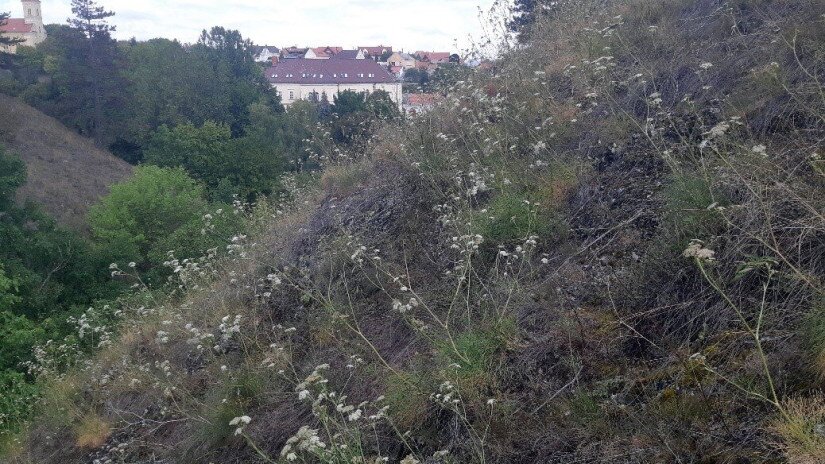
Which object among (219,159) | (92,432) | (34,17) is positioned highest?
(34,17)

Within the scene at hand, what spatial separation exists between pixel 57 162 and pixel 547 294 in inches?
1638

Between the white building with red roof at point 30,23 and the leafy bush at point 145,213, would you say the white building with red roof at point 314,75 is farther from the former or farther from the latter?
the white building with red roof at point 30,23

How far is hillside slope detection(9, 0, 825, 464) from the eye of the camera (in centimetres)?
307

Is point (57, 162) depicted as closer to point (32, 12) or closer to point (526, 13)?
point (526, 13)

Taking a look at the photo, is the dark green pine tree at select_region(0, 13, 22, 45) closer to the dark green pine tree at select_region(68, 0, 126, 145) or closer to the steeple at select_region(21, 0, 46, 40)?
the dark green pine tree at select_region(68, 0, 126, 145)

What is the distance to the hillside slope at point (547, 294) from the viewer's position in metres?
3.07

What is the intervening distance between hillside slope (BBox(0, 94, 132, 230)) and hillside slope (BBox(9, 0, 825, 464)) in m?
29.5

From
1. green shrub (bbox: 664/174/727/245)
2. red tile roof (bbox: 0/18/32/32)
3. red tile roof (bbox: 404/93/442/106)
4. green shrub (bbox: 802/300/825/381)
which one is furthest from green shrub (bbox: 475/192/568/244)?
red tile roof (bbox: 0/18/32/32)

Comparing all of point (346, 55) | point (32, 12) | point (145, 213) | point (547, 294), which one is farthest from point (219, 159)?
point (32, 12)

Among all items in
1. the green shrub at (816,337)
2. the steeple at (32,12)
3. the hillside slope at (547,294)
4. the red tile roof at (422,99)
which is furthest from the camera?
the steeple at (32,12)

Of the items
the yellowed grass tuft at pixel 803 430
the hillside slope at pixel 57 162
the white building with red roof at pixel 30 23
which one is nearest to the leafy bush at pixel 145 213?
the hillside slope at pixel 57 162

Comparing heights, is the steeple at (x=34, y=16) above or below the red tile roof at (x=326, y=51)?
above

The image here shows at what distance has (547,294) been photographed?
4.17 m

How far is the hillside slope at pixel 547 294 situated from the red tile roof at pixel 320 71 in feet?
154
